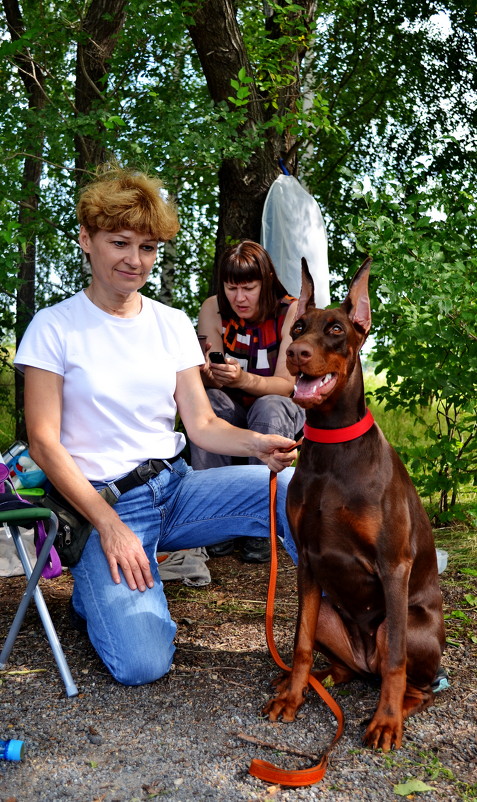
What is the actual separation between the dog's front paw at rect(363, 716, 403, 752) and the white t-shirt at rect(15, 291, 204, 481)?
1.37 metres

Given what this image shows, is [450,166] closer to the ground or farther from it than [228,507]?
farther from it

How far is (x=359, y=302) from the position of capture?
8.73ft

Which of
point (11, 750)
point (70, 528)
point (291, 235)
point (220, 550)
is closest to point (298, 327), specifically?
point (70, 528)

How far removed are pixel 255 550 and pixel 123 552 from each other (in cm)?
173

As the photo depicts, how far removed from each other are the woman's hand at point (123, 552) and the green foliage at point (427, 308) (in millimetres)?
1938

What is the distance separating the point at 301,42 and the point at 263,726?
17.4ft

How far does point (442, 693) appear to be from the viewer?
3033 mm

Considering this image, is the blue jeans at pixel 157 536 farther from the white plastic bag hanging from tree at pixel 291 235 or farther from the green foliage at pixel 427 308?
the white plastic bag hanging from tree at pixel 291 235

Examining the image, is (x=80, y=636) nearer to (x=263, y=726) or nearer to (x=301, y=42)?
(x=263, y=726)

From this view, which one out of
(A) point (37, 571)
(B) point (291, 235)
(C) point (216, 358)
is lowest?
(A) point (37, 571)

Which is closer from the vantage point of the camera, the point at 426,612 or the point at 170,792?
the point at 170,792

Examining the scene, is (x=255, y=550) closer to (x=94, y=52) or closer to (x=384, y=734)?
(x=384, y=734)

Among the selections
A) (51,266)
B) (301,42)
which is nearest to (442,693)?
(301,42)

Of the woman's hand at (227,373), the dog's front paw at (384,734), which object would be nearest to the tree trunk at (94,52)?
the woman's hand at (227,373)
